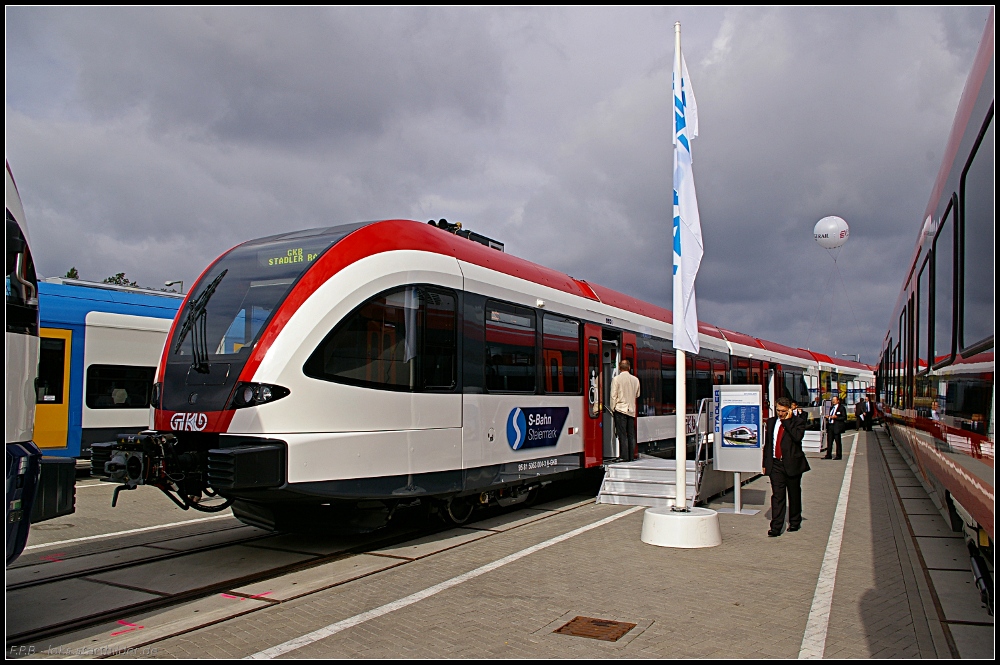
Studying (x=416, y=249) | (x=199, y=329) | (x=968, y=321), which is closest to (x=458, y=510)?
(x=416, y=249)

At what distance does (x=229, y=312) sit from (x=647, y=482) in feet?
22.0

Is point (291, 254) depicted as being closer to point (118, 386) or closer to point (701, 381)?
point (118, 386)

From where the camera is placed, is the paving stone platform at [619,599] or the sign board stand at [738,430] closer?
the paving stone platform at [619,599]

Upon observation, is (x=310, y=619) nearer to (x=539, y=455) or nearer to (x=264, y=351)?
(x=264, y=351)

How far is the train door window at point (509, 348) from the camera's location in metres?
9.12

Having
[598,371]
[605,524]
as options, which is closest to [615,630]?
[605,524]

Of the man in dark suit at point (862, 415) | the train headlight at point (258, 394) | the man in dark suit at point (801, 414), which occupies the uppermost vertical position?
the train headlight at point (258, 394)

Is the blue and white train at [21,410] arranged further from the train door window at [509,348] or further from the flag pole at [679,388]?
the flag pole at [679,388]

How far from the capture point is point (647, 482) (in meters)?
11.4

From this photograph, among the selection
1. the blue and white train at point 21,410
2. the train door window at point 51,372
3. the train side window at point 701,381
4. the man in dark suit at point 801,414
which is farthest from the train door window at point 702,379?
the blue and white train at point 21,410

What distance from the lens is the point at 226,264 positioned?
807 centimetres

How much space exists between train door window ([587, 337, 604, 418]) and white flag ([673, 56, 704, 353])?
308 cm

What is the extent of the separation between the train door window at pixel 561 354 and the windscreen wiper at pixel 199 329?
175 inches

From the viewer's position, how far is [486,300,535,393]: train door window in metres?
9.12
